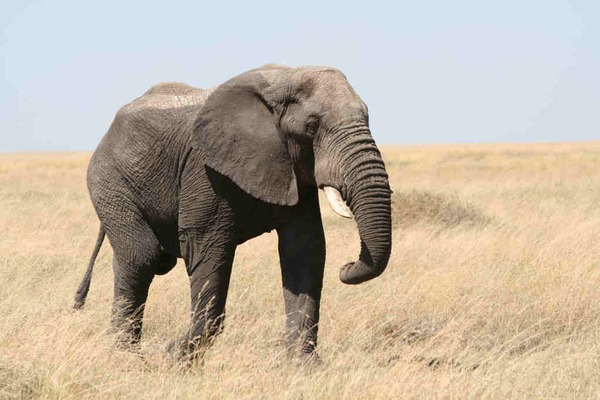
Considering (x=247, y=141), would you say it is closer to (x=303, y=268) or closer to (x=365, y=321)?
(x=303, y=268)

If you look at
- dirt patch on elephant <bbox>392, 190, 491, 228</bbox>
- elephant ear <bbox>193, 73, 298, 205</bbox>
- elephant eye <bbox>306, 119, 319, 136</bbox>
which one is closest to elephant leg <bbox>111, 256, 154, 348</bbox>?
elephant ear <bbox>193, 73, 298, 205</bbox>

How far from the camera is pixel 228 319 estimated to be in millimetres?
7652

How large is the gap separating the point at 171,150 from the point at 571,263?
4.64 m

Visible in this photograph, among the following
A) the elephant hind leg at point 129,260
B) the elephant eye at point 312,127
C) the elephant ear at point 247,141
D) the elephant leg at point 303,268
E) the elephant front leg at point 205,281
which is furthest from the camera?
the elephant hind leg at point 129,260

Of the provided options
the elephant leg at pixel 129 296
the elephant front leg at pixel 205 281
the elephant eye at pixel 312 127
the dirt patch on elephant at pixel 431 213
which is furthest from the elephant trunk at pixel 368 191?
the dirt patch on elephant at pixel 431 213

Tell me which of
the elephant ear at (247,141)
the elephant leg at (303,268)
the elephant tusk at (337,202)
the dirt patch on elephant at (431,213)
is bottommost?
the dirt patch on elephant at (431,213)

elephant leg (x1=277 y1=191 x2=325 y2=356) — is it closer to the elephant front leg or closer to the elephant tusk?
the elephant front leg

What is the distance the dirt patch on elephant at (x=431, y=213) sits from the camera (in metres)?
14.4

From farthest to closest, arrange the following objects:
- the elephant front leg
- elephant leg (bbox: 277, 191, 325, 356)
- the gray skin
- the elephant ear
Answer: elephant leg (bbox: 277, 191, 325, 356) → the elephant front leg → the elephant ear → the gray skin

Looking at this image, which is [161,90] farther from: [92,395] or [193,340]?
[92,395]

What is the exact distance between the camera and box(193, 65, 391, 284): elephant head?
529cm

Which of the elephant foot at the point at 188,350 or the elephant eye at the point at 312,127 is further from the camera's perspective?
the elephant foot at the point at 188,350

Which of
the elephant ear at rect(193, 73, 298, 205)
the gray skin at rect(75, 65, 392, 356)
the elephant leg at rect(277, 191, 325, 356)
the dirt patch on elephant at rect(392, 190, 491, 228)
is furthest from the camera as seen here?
the dirt patch on elephant at rect(392, 190, 491, 228)

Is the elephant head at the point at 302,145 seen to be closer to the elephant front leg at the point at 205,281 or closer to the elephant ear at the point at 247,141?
the elephant ear at the point at 247,141
